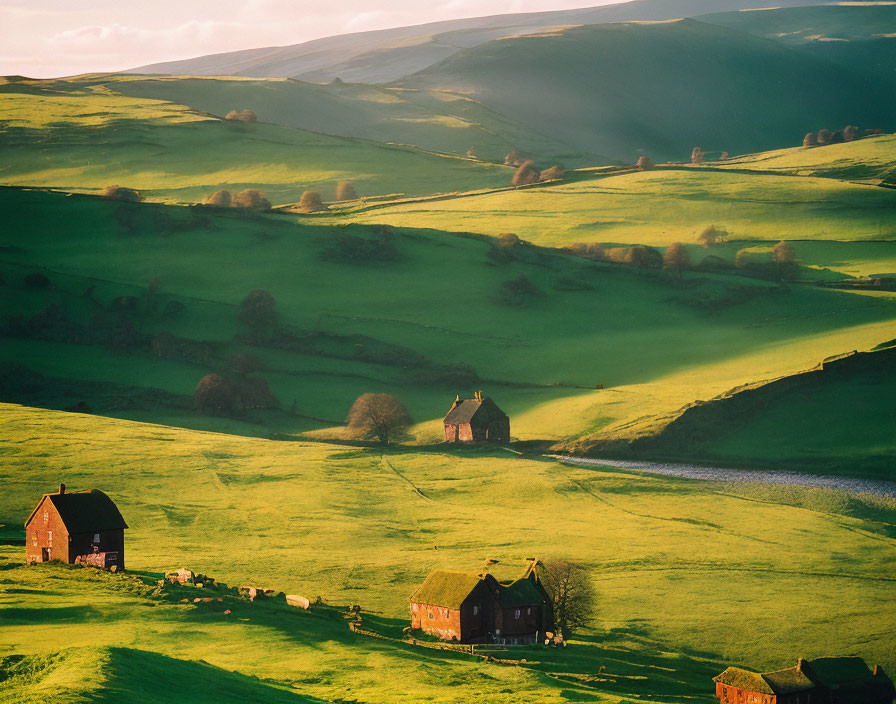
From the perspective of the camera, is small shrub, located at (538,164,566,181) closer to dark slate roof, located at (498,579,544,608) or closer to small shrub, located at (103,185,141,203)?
small shrub, located at (103,185,141,203)

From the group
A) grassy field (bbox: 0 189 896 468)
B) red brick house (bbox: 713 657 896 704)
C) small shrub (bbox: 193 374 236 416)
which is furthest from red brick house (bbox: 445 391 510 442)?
red brick house (bbox: 713 657 896 704)

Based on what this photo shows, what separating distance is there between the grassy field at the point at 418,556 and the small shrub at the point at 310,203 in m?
76.6

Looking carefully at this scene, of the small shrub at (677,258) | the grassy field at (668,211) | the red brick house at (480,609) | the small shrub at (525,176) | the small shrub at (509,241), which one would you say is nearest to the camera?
the red brick house at (480,609)

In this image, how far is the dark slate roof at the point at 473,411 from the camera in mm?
97375

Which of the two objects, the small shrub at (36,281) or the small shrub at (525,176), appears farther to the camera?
the small shrub at (525,176)

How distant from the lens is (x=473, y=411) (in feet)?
320

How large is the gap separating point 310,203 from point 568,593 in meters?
120

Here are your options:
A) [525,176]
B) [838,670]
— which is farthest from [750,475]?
[525,176]

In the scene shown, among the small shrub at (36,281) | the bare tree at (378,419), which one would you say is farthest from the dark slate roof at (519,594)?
the small shrub at (36,281)

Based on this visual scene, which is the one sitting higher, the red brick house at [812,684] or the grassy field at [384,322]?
the grassy field at [384,322]

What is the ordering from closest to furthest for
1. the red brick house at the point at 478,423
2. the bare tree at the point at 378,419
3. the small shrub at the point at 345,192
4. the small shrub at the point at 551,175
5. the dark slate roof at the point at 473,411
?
the red brick house at the point at 478,423, the bare tree at the point at 378,419, the dark slate roof at the point at 473,411, the small shrub at the point at 345,192, the small shrub at the point at 551,175

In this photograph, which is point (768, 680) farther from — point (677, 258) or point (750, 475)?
point (677, 258)

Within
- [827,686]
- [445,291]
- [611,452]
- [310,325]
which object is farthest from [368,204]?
[827,686]

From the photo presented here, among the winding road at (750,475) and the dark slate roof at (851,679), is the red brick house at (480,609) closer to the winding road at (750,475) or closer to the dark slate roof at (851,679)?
the dark slate roof at (851,679)
